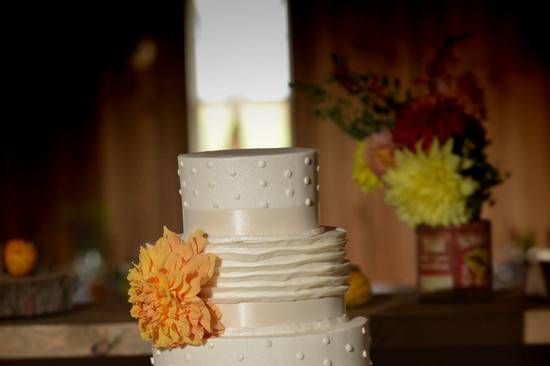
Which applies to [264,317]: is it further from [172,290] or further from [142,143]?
[142,143]

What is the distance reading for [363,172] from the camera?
2.35 m

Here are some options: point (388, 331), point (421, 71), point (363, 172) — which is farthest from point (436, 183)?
point (421, 71)

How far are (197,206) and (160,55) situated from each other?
12.4 feet

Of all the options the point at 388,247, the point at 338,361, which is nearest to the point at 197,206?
the point at 338,361

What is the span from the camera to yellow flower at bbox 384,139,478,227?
222cm

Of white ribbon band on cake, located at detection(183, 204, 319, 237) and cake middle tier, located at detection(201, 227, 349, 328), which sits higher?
white ribbon band on cake, located at detection(183, 204, 319, 237)

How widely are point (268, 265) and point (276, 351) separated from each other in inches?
4.6

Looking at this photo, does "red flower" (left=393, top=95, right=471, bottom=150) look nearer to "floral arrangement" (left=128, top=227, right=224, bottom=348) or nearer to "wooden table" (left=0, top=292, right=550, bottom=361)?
"wooden table" (left=0, top=292, right=550, bottom=361)

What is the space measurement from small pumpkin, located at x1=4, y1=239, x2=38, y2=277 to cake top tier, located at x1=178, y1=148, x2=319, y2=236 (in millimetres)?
832

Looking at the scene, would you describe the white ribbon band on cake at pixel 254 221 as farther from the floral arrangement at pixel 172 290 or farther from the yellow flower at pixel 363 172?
the yellow flower at pixel 363 172

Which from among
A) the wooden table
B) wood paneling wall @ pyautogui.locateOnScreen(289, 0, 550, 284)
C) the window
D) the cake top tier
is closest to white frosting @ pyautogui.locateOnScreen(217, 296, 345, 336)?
the cake top tier

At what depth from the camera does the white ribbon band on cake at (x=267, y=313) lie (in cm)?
151

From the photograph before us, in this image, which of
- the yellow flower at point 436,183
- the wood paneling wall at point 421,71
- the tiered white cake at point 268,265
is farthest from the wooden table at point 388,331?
the wood paneling wall at point 421,71

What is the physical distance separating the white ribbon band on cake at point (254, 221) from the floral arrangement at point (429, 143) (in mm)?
714
